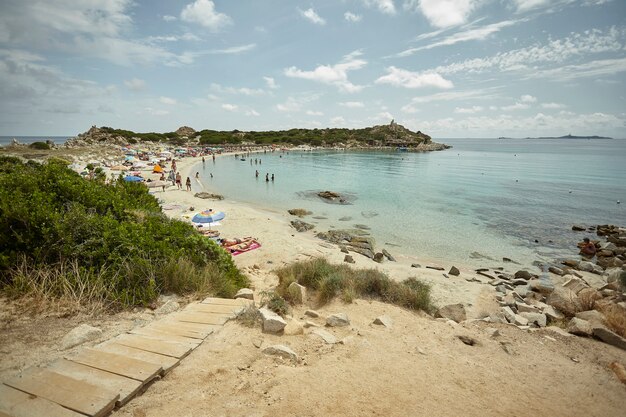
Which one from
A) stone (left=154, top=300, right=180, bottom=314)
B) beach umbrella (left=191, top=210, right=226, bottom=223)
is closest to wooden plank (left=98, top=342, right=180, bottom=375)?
stone (left=154, top=300, right=180, bottom=314)

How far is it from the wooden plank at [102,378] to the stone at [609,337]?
30.1ft

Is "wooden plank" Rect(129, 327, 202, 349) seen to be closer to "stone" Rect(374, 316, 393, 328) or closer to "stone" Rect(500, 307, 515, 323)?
"stone" Rect(374, 316, 393, 328)

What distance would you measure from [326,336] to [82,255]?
5.04m

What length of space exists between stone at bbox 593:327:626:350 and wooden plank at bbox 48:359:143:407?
30.1 feet

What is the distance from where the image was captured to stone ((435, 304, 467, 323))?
8271 millimetres

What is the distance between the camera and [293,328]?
220 inches

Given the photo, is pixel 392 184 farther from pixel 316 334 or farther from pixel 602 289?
pixel 316 334

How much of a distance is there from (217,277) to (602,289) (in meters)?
14.7

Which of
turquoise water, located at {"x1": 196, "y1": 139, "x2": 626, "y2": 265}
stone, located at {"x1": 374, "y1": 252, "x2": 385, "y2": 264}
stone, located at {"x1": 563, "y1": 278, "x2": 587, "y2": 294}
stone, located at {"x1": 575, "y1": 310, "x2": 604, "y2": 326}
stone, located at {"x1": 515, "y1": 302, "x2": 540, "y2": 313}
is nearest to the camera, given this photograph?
stone, located at {"x1": 575, "y1": 310, "x2": 604, "y2": 326}

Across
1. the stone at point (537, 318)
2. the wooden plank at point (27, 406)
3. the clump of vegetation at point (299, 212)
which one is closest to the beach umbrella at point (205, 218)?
the clump of vegetation at point (299, 212)

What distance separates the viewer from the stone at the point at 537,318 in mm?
8237

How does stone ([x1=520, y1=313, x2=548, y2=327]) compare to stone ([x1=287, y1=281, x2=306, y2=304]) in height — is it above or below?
below

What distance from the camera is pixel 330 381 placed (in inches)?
163

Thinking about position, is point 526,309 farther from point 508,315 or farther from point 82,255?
point 82,255
